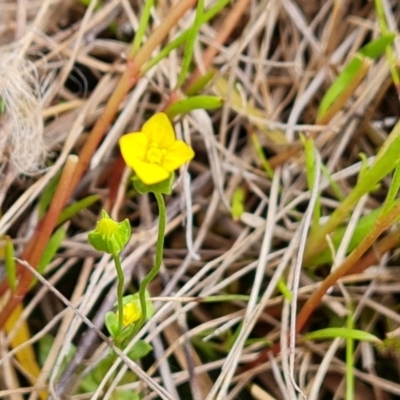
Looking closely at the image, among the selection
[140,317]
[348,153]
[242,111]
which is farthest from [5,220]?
[348,153]

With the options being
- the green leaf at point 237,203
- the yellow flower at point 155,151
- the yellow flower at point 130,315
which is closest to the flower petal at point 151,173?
the yellow flower at point 155,151

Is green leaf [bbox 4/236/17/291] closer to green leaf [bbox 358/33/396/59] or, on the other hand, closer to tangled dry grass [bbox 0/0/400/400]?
tangled dry grass [bbox 0/0/400/400]

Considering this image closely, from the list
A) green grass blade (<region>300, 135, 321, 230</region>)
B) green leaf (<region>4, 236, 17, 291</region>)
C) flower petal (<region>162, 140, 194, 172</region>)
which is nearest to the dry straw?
green leaf (<region>4, 236, 17, 291</region>)

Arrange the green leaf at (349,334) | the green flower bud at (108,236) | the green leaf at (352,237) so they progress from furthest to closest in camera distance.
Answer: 1. the green leaf at (352,237)
2. the green leaf at (349,334)
3. the green flower bud at (108,236)

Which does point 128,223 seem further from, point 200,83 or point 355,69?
point 355,69

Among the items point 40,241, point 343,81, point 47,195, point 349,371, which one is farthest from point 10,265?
point 343,81

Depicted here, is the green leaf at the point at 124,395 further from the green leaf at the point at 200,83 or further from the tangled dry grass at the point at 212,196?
the green leaf at the point at 200,83

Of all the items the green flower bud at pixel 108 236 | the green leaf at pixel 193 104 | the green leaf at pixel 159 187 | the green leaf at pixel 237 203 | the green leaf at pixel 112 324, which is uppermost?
the green leaf at pixel 193 104
